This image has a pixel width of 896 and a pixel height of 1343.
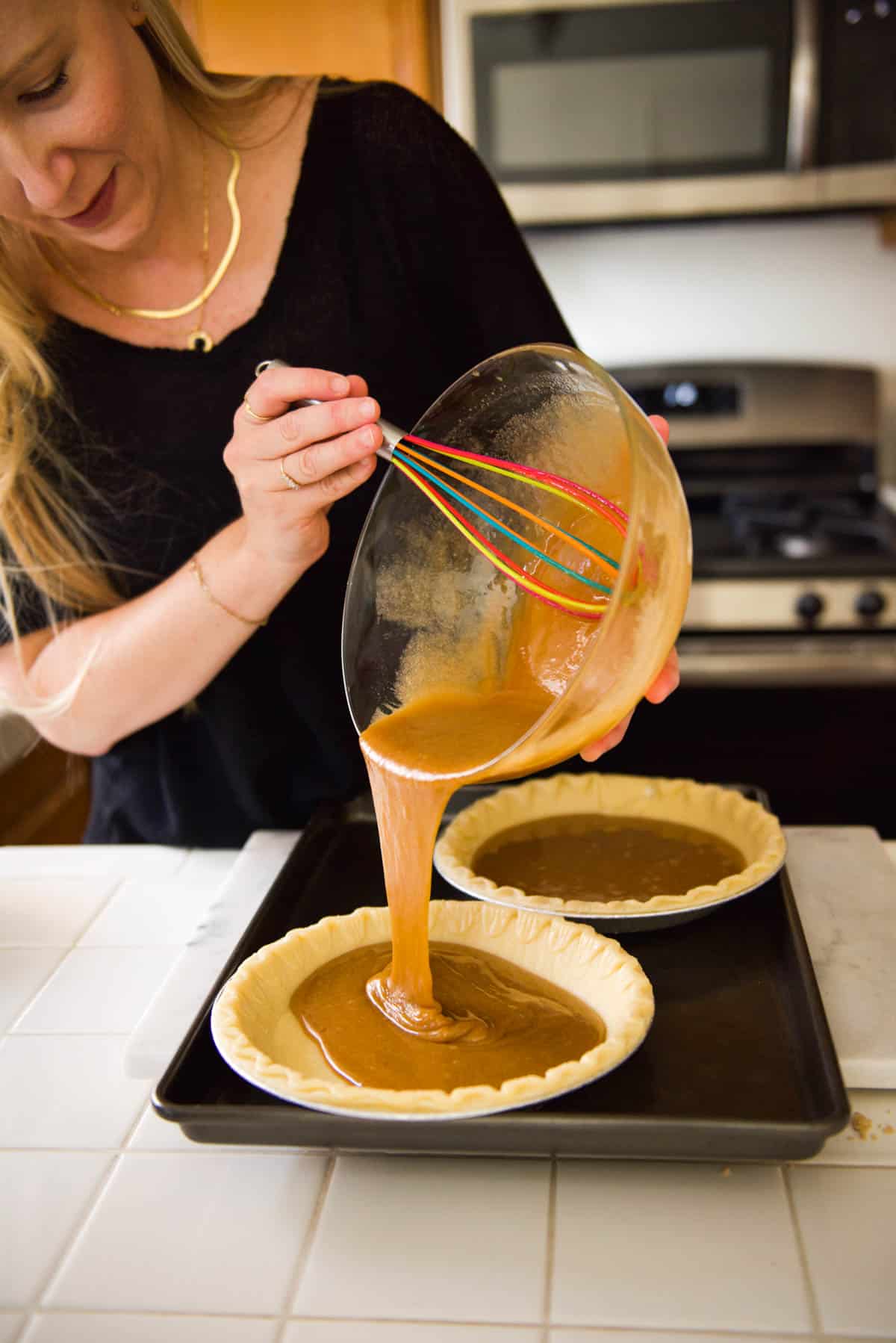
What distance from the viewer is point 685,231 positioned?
2.80 meters

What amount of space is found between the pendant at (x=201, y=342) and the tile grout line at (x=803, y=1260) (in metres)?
0.93

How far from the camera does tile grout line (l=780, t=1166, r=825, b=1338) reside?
0.68m

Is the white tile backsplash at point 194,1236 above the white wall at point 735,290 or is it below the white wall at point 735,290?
below

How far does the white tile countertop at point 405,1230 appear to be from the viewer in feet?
2.29

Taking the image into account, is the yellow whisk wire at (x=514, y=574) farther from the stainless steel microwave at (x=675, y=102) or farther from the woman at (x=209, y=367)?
the stainless steel microwave at (x=675, y=102)

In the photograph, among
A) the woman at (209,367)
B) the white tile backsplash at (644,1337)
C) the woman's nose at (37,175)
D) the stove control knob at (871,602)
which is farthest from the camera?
the stove control knob at (871,602)

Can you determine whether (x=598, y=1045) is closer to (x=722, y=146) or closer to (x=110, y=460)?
(x=110, y=460)

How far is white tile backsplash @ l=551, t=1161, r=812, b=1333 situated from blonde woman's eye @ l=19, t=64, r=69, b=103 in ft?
2.96

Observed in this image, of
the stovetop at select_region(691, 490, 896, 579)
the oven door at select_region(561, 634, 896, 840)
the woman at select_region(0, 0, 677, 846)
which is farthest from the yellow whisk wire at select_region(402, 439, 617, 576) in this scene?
the oven door at select_region(561, 634, 896, 840)

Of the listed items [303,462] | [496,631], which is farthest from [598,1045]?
[303,462]

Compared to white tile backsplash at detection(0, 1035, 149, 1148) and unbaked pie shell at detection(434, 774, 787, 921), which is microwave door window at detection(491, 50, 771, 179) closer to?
unbaked pie shell at detection(434, 774, 787, 921)

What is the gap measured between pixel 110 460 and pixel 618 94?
1.55 metres

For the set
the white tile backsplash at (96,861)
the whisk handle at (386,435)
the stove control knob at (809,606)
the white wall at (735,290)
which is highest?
the whisk handle at (386,435)

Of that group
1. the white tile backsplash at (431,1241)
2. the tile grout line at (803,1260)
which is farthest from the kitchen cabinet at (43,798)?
the tile grout line at (803,1260)
